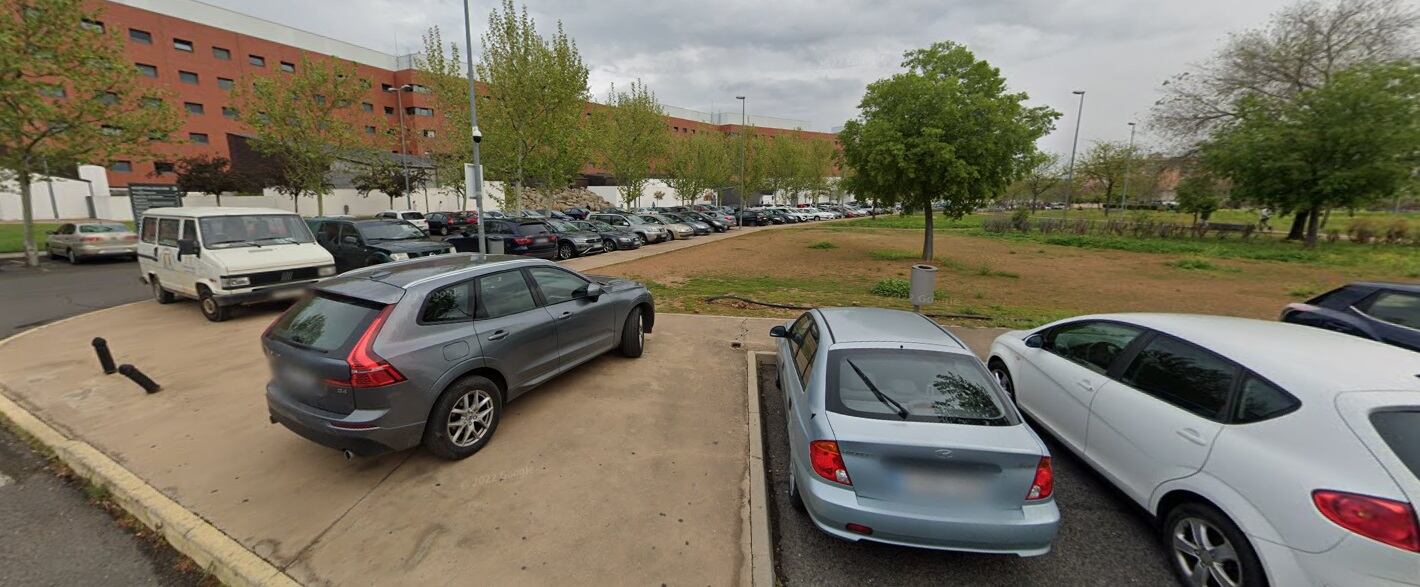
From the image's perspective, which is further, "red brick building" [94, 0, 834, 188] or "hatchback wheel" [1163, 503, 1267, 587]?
"red brick building" [94, 0, 834, 188]

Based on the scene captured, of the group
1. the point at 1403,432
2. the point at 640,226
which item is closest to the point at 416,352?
the point at 1403,432

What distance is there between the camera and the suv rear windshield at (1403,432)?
2.20 m

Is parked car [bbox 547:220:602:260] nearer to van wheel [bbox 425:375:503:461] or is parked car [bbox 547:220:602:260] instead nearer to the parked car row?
van wheel [bbox 425:375:503:461]

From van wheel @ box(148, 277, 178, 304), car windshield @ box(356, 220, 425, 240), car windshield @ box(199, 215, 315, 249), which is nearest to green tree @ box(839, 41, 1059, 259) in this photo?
car windshield @ box(356, 220, 425, 240)

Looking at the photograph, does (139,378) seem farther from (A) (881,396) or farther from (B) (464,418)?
(A) (881,396)

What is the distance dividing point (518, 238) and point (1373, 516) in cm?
1659

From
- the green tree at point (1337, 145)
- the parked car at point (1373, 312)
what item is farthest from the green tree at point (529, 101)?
the green tree at point (1337, 145)

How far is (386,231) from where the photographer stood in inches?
486

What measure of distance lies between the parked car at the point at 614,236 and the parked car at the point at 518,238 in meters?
3.51

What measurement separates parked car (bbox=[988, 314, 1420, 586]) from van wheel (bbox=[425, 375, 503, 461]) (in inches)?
185

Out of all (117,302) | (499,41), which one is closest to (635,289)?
(117,302)

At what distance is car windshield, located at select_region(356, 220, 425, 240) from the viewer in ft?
39.5

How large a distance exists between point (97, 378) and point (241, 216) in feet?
13.2

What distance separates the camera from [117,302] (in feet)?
33.1
